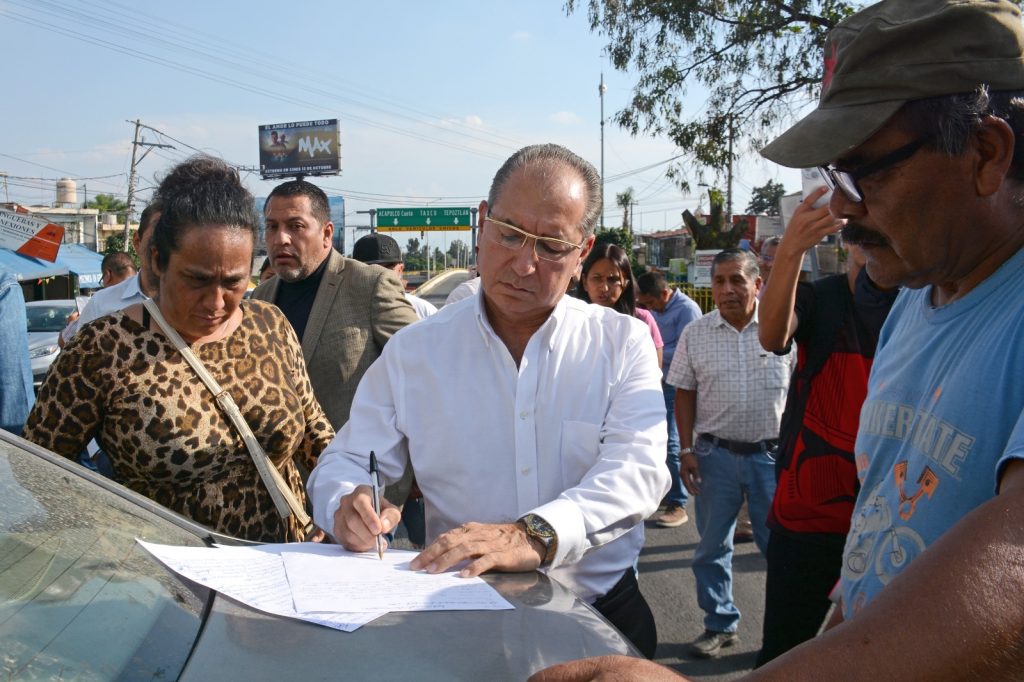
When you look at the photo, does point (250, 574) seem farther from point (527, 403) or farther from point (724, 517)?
point (724, 517)

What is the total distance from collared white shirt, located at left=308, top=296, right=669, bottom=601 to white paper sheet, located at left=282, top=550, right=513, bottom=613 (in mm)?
233

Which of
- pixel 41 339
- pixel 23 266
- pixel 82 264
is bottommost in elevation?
pixel 41 339

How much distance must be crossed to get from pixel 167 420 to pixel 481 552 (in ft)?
3.60

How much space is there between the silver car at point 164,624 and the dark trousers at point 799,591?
1.66 metres

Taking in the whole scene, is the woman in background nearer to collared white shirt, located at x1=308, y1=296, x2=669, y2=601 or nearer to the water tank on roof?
collared white shirt, located at x1=308, y1=296, x2=669, y2=601

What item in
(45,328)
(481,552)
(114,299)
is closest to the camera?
(481,552)

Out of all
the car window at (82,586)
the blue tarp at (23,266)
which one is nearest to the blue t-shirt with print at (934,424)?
the car window at (82,586)

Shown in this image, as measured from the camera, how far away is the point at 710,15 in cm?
1378

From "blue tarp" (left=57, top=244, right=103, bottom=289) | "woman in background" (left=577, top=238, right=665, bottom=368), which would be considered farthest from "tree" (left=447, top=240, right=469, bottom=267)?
"woman in background" (left=577, top=238, right=665, bottom=368)

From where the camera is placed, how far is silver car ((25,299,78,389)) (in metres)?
11.9

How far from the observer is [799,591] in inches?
116

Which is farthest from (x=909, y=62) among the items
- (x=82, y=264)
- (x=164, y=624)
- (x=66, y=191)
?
(x=66, y=191)

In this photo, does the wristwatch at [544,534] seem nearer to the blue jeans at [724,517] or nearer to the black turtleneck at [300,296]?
the black turtleneck at [300,296]

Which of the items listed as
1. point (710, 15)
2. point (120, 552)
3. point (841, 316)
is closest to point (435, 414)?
point (120, 552)
